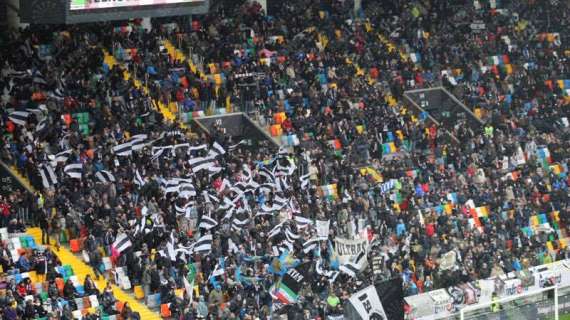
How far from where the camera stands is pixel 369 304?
31.3 meters

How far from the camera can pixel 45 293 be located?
127 ft

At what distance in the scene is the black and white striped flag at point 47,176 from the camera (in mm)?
42750

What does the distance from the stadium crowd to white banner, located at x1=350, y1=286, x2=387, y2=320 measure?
30.6 feet

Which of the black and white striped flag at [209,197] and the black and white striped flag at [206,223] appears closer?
the black and white striped flag at [206,223]

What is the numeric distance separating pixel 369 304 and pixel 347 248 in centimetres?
1335

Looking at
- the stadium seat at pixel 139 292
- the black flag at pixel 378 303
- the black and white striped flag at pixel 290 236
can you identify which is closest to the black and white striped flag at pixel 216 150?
the black and white striped flag at pixel 290 236

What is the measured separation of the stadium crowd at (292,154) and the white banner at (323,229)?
0.71ft

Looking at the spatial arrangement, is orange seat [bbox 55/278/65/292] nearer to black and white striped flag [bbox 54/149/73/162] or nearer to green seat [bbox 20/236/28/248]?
green seat [bbox 20/236/28/248]

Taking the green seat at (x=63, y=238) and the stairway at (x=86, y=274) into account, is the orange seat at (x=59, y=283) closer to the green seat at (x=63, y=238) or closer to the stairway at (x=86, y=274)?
the stairway at (x=86, y=274)

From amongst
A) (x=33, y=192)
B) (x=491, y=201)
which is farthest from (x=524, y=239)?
(x=33, y=192)

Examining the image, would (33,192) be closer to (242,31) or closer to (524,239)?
(242,31)

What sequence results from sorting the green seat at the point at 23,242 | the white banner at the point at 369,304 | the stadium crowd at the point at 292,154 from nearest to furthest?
1. the white banner at the point at 369,304
2. the green seat at the point at 23,242
3. the stadium crowd at the point at 292,154

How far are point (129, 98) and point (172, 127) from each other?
183 centimetres

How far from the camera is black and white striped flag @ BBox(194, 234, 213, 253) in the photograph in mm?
42775
